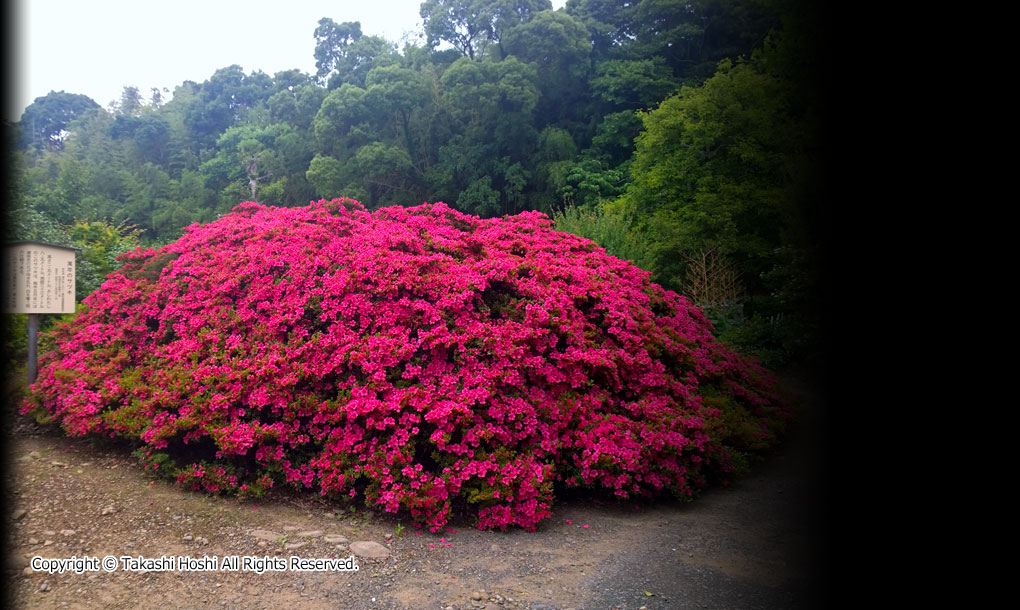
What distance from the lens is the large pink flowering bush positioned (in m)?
3.13

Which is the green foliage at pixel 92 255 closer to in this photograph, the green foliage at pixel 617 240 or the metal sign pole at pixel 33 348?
the metal sign pole at pixel 33 348

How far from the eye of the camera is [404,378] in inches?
132

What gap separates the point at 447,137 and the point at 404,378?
845 inches

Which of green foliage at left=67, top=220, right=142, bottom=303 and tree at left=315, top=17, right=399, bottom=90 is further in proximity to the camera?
tree at left=315, top=17, right=399, bottom=90

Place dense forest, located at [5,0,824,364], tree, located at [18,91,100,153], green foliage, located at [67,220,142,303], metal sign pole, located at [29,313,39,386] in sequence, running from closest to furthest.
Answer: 1. metal sign pole, located at [29,313,39,386]
2. green foliage, located at [67,220,142,303]
3. dense forest, located at [5,0,824,364]
4. tree, located at [18,91,100,153]

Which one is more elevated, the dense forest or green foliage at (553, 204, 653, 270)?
the dense forest

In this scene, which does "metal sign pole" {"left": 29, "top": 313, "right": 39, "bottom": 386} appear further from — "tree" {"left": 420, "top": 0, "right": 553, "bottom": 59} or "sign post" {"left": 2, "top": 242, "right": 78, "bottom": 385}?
"tree" {"left": 420, "top": 0, "right": 553, "bottom": 59}

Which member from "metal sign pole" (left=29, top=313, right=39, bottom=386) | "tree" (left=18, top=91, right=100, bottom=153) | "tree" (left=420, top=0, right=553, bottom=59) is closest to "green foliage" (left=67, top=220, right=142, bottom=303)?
"metal sign pole" (left=29, top=313, right=39, bottom=386)

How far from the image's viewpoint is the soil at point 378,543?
223cm

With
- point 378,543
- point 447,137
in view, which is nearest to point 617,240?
point 378,543

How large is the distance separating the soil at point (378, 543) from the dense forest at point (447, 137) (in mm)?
5163

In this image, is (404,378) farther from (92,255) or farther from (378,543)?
(92,255)

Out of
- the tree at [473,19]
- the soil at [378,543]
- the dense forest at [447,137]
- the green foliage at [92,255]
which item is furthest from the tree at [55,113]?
the soil at [378,543]

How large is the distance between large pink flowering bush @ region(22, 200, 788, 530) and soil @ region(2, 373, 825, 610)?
16 centimetres
